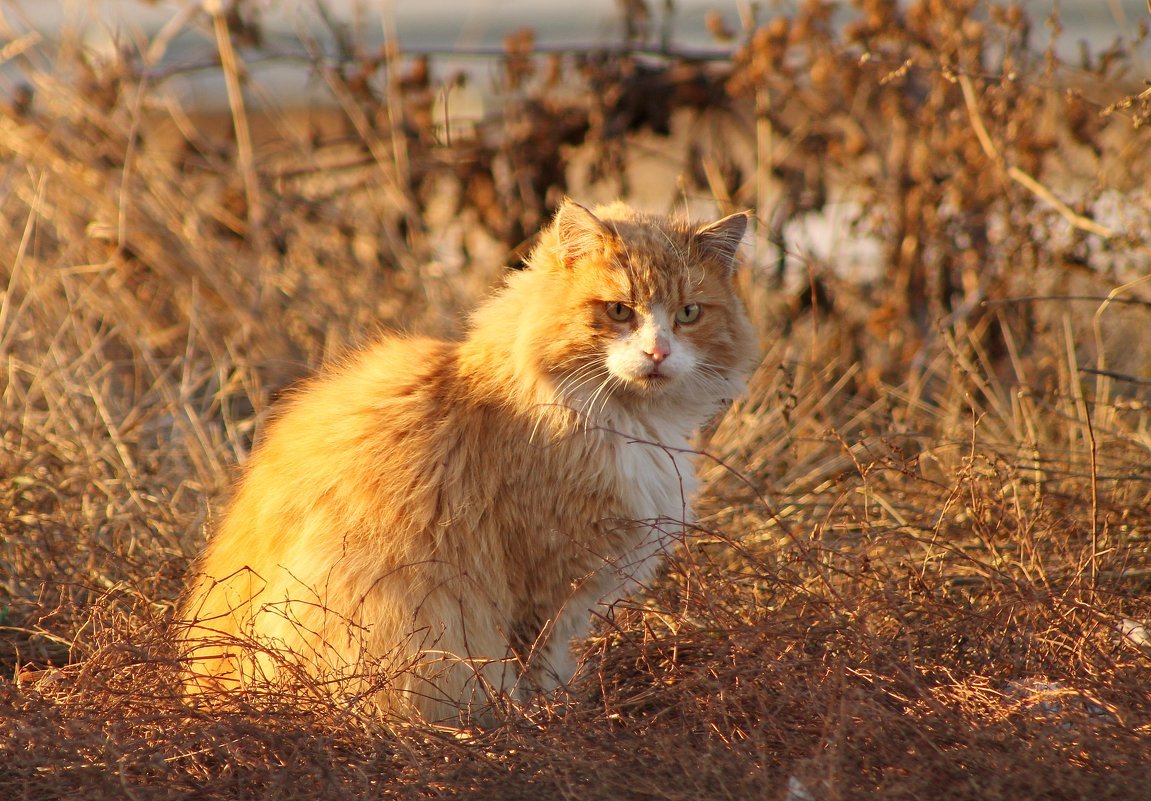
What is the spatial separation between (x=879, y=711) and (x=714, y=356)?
109 centimetres

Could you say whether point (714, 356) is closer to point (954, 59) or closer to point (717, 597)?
point (717, 597)

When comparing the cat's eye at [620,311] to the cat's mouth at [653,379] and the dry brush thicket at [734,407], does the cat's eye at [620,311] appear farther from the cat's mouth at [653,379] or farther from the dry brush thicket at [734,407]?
the dry brush thicket at [734,407]

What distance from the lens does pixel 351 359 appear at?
10.0 feet

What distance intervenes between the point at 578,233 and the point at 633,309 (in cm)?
25

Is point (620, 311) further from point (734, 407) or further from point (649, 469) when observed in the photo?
point (734, 407)

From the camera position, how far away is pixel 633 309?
269 centimetres

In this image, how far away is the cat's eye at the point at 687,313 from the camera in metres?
2.76

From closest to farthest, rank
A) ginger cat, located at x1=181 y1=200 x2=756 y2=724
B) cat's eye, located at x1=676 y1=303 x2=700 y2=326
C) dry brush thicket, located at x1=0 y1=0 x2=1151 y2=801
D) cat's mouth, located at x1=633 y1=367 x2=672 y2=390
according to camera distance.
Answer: dry brush thicket, located at x1=0 y1=0 x2=1151 y2=801 → ginger cat, located at x1=181 y1=200 x2=756 y2=724 → cat's mouth, located at x1=633 y1=367 x2=672 y2=390 → cat's eye, located at x1=676 y1=303 x2=700 y2=326

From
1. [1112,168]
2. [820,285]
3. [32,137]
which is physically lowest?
[820,285]

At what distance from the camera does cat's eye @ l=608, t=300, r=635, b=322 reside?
2.69 meters

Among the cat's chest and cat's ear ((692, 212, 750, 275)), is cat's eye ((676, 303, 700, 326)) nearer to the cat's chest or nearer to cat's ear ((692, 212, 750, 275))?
cat's ear ((692, 212, 750, 275))

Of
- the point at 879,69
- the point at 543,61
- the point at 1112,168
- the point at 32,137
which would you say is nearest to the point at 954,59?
the point at 879,69

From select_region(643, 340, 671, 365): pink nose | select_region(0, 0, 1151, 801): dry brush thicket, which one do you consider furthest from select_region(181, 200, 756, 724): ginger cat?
select_region(0, 0, 1151, 801): dry brush thicket

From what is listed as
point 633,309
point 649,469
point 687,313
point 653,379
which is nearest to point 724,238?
point 687,313
